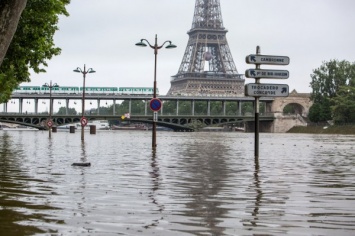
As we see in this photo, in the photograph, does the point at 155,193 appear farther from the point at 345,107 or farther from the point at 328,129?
the point at 328,129

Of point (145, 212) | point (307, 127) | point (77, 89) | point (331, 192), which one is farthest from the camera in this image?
point (77, 89)

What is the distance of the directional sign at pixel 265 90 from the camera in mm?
22703

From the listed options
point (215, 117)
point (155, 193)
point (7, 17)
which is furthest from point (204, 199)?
point (215, 117)

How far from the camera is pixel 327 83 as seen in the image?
14200cm

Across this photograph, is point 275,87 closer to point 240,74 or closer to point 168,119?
point 168,119

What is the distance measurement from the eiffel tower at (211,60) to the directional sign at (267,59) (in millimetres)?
157430

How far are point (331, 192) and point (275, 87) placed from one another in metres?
12.2

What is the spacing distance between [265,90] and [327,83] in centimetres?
12363

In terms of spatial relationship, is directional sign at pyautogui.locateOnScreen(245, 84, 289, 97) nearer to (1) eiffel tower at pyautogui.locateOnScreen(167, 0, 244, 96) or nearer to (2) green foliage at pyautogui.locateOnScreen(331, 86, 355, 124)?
(2) green foliage at pyautogui.locateOnScreen(331, 86, 355, 124)

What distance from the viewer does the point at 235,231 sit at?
22.7ft

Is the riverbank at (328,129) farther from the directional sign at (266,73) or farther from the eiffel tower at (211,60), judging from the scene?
the directional sign at (266,73)

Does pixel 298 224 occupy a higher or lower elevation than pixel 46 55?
lower

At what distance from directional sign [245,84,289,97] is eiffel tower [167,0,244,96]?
15703 cm

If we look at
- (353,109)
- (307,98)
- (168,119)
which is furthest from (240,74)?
(353,109)
